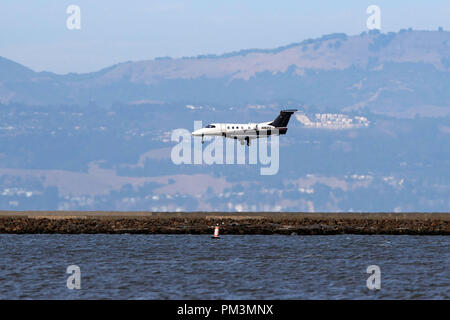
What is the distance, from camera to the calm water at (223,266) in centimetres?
6262

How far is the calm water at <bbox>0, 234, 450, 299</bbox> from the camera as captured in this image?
62.6m

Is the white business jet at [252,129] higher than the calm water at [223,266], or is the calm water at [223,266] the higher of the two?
the white business jet at [252,129]

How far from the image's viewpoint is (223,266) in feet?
252

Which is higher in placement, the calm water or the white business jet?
the white business jet

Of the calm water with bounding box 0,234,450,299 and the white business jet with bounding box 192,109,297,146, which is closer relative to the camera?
the calm water with bounding box 0,234,450,299

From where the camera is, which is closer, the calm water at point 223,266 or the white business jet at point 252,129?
the calm water at point 223,266

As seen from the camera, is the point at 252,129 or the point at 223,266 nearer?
the point at 223,266

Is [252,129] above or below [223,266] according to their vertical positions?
above
